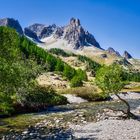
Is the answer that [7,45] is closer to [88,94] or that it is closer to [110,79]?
[110,79]

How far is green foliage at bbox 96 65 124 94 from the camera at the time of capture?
56.7 metres

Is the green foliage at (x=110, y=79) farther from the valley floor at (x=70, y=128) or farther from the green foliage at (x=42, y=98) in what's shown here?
the green foliage at (x=42, y=98)

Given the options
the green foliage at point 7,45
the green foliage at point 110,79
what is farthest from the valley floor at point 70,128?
the green foliage at point 7,45

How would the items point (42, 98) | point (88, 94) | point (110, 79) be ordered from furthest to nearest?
point (88, 94), point (42, 98), point (110, 79)

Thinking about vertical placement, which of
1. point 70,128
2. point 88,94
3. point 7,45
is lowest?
point 70,128

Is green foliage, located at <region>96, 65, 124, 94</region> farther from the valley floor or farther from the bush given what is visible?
the bush

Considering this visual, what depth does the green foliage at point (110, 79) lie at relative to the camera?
186 ft

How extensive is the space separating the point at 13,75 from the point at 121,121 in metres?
19.0

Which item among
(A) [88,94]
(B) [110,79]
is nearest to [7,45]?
(B) [110,79]

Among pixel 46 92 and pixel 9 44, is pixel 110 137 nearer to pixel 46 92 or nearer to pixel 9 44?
pixel 9 44

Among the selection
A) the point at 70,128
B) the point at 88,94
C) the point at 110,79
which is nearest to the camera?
the point at 70,128

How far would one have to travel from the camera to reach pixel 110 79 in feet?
186

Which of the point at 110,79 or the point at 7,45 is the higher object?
the point at 7,45

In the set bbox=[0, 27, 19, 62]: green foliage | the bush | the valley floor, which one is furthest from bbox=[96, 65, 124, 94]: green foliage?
the bush
